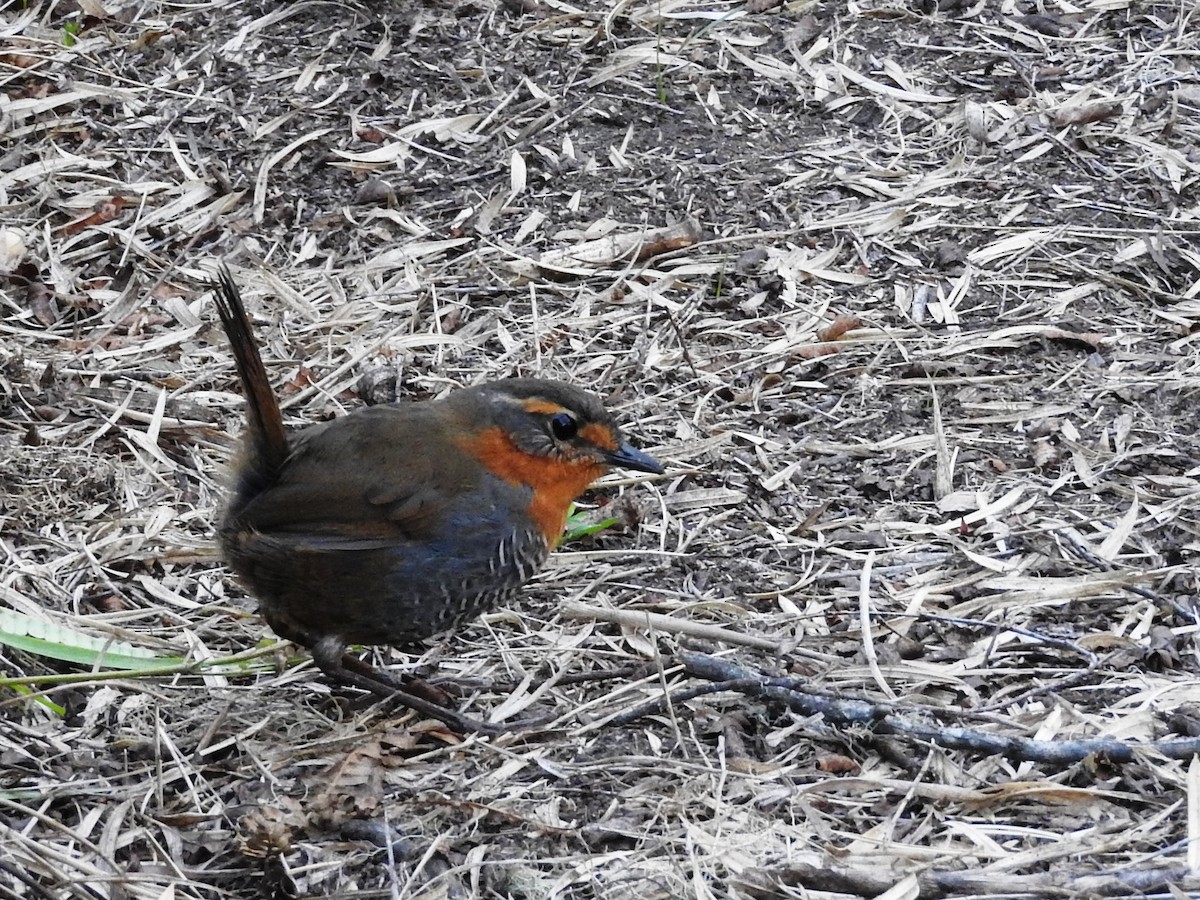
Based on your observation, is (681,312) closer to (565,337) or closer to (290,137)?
(565,337)

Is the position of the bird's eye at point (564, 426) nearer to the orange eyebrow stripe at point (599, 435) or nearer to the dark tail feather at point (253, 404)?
the orange eyebrow stripe at point (599, 435)

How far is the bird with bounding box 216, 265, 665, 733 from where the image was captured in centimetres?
436

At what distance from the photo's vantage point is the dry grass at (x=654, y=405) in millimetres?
3844

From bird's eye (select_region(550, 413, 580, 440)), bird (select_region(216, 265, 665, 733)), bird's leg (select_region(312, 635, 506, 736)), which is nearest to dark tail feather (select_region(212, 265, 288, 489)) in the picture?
bird (select_region(216, 265, 665, 733))

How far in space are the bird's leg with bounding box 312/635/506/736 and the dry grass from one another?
75 mm

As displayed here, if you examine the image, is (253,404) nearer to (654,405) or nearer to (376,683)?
(376,683)

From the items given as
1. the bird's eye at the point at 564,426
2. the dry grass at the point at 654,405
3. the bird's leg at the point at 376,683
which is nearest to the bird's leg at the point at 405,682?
the bird's leg at the point at 376,683

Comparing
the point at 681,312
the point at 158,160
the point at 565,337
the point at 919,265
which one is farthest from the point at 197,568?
the point at 919,265

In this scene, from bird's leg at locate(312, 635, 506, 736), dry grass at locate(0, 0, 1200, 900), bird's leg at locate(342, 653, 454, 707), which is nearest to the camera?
dry grass at locate(0, 0, 1200, 900)

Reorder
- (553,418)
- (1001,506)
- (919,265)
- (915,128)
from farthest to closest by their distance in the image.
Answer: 1. (915,128)
2. (919,265)
3. (1001,506)
4. (553,418)

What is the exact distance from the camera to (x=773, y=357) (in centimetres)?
577

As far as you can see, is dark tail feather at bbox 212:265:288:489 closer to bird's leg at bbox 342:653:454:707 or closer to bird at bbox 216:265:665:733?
bird at bbox 216:265:665:733

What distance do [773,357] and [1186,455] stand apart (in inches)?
57.1

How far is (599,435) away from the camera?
459 centimetres
